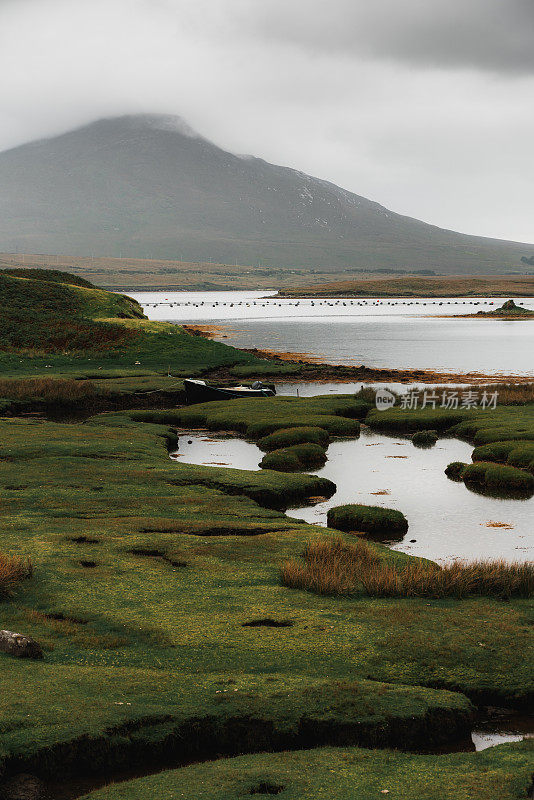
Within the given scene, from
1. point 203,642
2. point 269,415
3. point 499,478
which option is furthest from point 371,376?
point 203,642

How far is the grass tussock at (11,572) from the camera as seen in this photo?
14586 mm

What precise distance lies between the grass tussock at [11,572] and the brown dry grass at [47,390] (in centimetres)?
3998

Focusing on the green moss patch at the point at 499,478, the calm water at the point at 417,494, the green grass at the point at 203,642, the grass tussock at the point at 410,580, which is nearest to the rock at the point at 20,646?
the green grass at the point at 203,642

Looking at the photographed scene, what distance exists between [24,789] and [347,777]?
372 cm

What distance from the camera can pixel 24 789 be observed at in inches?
366

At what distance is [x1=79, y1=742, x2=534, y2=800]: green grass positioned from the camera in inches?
339

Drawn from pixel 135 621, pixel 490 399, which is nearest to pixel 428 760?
pixel 135 621

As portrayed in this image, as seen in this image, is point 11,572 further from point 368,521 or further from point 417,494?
point 417,494

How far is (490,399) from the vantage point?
2089 inches

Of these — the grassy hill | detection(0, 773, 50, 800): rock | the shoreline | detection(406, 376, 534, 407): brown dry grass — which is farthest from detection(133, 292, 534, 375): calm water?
detection(0, 773, 50, 800): rock

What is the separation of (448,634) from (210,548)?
6891mm

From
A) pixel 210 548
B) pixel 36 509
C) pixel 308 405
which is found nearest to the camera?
pixel 210 548

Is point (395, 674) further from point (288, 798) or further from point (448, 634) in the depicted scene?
point (288, 798)

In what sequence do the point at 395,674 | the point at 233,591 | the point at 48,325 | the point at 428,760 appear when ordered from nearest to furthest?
1. the point at 428,760
2. the point at 395,674
3. the point at 233,591
4. the point at 48,325
